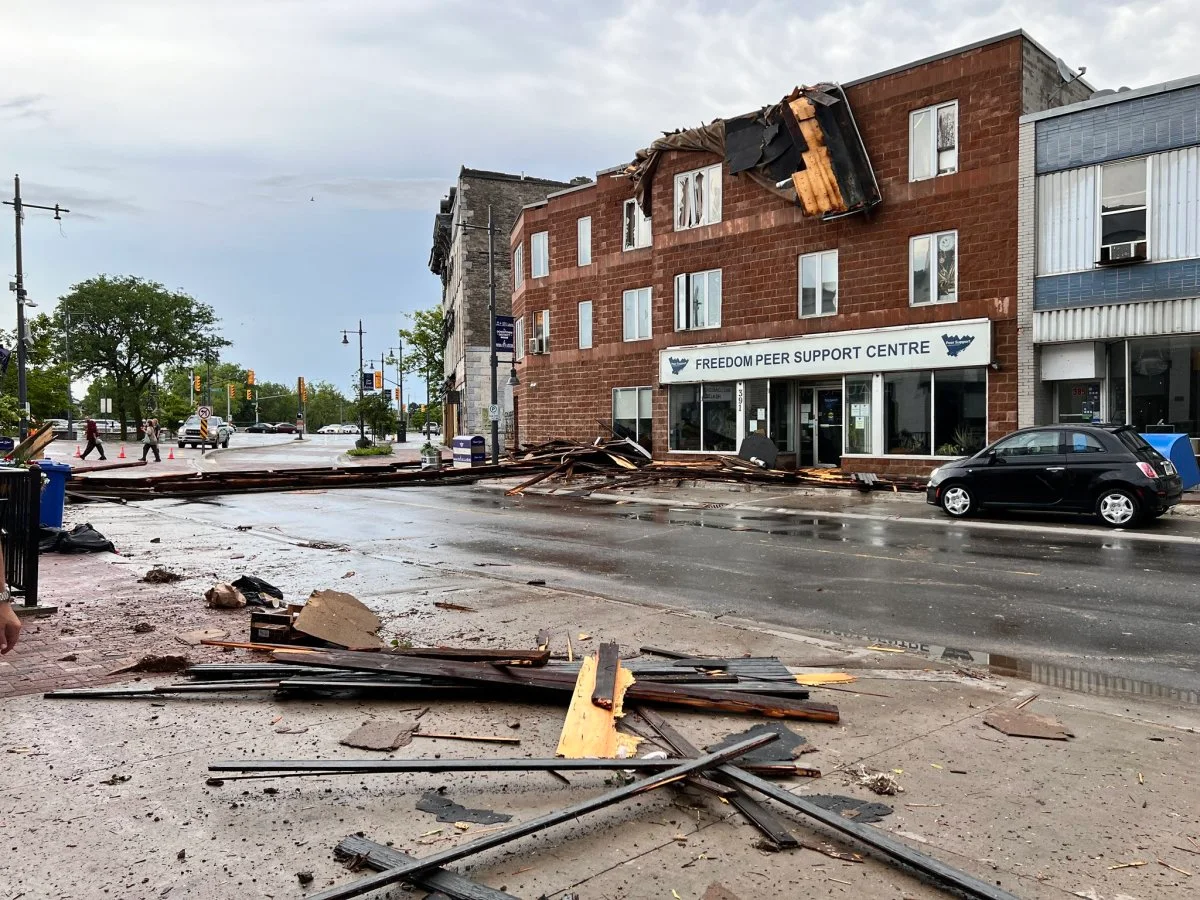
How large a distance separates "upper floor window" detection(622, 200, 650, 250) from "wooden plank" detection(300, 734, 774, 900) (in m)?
28.3

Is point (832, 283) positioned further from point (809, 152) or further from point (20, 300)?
point (20, 300)

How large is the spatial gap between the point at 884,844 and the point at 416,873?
5.80ft

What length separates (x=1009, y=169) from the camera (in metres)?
21.2

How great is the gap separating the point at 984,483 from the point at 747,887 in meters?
14.0

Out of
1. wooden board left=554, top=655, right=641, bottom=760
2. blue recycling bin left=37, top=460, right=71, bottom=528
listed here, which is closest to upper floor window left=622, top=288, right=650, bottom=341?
blue recycling bin left=37, top=460, right=71, bottom=528

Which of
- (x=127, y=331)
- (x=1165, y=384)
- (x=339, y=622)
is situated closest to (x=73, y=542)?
(x=339, y=622)

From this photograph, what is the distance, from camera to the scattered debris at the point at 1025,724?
185 inches

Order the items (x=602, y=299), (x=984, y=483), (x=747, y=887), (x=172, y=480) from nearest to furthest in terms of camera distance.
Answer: (x=747, y=887) → (x=984, y=483) → (x=172, y=480) → (x=602, y=299)

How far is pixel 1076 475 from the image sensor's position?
14.5 meters

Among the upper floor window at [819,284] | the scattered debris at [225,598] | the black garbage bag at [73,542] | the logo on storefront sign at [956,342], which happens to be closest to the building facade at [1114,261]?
the logo on storefront sign at [956,342]

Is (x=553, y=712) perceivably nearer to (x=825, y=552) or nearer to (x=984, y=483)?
(x=825, y=552)

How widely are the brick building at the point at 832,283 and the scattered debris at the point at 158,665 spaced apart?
1994cm

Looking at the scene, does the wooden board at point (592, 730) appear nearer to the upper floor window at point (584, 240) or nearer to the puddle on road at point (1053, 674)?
the puddle on road at point (1053, 674)

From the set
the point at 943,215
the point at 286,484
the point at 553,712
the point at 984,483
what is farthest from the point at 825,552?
the point at 286,484
